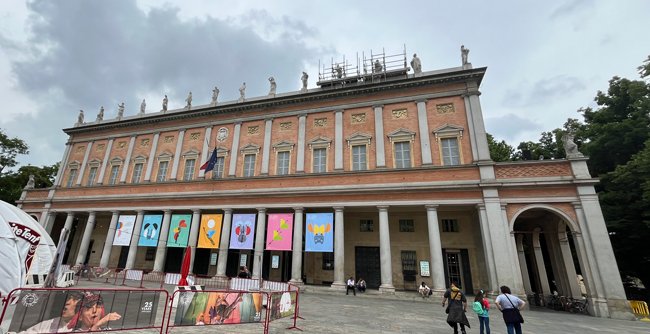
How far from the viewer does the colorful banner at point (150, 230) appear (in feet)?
70.0

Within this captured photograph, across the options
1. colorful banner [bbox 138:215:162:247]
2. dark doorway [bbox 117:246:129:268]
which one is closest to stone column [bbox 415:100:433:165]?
colorful banner [bbox 138:215:162:247]

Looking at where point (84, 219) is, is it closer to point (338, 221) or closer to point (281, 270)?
point (281, 270)

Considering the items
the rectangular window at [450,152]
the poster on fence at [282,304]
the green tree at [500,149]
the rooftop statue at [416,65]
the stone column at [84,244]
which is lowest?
the poster on fence at [282,304]

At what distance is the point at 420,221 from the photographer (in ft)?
63.1

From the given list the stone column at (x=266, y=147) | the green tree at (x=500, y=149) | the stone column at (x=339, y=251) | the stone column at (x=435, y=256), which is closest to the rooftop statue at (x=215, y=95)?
the stone column at (x=266, y=147)

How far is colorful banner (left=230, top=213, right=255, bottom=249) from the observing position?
744 inches

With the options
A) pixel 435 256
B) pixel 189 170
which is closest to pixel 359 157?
pixel 435 256

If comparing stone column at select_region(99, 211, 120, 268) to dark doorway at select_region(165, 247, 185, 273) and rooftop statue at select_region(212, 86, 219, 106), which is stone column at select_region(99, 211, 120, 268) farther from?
rooftop statue at select_region(212, 86, 219, 106)

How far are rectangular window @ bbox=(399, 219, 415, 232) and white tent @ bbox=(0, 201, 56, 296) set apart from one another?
1783cm

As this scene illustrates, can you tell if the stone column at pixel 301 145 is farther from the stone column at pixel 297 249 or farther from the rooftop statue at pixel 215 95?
the rooftop statue at pixel 215 95

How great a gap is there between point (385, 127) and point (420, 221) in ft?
22.4

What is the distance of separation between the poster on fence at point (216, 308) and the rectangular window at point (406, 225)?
45.9ft

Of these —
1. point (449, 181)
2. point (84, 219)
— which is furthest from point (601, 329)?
point (84, 219)

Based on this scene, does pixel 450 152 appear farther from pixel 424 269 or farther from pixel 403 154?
pixel 424 269
